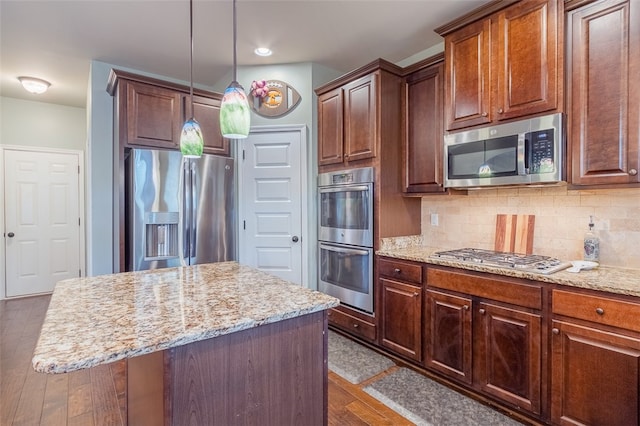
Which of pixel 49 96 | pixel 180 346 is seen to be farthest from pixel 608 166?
pixel 49 96

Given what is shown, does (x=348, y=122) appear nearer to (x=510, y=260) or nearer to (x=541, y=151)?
(x=541, y=151)

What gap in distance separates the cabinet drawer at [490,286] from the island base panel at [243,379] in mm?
1242

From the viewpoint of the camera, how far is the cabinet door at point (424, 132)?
2730mm

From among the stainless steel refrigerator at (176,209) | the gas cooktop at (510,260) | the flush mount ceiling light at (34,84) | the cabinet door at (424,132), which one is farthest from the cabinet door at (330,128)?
the flush mount ceiling light at (34,84)

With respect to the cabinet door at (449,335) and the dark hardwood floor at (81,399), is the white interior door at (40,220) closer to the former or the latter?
the dark hardwood floor at (81,399)

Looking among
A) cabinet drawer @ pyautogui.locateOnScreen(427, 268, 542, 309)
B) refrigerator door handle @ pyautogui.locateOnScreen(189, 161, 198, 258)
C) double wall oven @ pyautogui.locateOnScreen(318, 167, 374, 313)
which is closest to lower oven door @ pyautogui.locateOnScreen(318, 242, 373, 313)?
double wall oven @ pyautogui.locateOnScreen(318, 167, 374, 313)

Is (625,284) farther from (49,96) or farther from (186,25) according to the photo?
(49,96)

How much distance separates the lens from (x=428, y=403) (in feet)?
7.09

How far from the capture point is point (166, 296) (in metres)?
1.42

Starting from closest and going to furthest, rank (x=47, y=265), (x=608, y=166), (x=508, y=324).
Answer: (x=608, y=166), (x=508, y=324), (x=47, y=265)

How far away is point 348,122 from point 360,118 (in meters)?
0.16

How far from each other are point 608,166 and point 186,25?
3.12 meters

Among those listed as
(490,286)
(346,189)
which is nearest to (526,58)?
(490,286)

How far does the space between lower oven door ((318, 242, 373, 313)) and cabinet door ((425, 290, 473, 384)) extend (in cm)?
61
